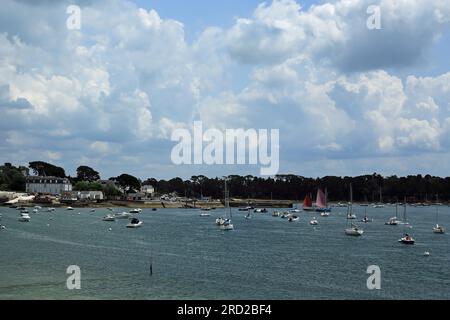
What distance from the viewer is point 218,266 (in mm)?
71188

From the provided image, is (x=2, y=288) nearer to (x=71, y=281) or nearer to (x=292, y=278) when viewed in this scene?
(x=71, y=281)

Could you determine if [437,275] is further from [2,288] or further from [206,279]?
[2,288]

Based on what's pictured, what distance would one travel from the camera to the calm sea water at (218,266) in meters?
54.4

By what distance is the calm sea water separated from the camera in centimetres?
5444

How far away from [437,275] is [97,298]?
40.1 m

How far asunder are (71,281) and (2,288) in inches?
253

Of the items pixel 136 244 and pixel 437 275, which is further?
pixel 136 244

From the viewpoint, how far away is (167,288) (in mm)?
55531
